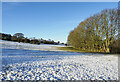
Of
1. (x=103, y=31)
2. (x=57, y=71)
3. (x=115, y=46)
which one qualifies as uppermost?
(x=103, y=31)

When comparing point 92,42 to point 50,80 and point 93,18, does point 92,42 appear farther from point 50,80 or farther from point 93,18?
point 50,80

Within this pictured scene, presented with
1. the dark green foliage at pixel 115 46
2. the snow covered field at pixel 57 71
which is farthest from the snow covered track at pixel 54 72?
the dark green foliage at pixel 115 46

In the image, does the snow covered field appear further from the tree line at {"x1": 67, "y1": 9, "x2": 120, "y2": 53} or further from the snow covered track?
the tree line at {"x1": 67, "y1": 9, "x2": 120, "y2": 53}

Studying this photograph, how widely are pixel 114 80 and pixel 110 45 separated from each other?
1657cm

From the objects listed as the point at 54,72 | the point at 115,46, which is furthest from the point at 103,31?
the point at 54,72

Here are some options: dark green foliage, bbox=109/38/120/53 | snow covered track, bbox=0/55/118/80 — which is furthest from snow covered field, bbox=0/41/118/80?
dark green foliage, bbox=109/38/120/53

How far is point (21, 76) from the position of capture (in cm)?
446

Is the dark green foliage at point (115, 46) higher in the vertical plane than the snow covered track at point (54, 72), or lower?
higher

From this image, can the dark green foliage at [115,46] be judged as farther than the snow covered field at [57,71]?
Yes

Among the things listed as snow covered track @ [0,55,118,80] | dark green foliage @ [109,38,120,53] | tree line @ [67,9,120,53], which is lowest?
snow covered track @ [0,55,118,80]

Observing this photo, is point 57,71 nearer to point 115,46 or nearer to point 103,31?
point 103,31

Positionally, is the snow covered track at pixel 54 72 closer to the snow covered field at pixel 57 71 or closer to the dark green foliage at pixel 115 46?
the snow covered field at pixel 57 71

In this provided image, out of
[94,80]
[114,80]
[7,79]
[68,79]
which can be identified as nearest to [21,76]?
[7,79]

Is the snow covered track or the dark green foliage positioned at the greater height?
the dark green foliage
